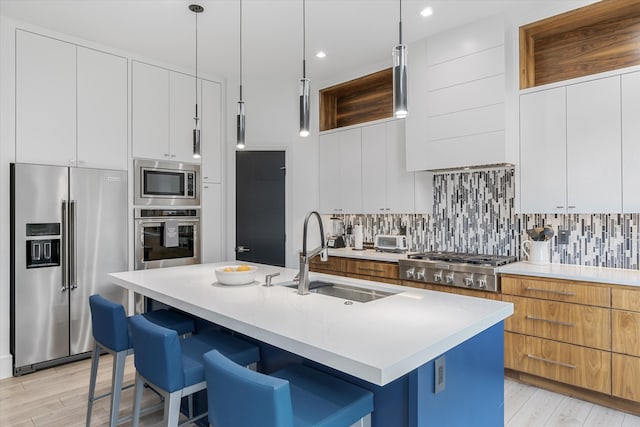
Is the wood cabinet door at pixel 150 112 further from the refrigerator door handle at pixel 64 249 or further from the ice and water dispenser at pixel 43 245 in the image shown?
the ice and water dispenser at pixel 43 245

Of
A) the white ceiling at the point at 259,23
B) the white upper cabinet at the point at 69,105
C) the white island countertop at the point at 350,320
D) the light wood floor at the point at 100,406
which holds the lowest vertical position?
the light wood floor at the point at 100,406

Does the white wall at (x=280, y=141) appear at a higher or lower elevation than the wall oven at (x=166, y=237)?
higher

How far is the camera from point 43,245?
10.9 ft

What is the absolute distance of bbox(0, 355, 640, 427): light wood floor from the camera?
249 cm

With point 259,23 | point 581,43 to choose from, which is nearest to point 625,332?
point 581,43

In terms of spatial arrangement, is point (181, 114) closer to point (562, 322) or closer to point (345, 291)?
point (345, 291)

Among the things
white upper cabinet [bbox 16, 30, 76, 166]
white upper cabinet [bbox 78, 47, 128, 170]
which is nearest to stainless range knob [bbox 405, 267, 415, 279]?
white upper cabinet [bbox 78, 47, 128, 170]

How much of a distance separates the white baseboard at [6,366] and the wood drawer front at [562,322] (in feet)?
13.3

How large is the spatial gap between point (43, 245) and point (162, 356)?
2458mm

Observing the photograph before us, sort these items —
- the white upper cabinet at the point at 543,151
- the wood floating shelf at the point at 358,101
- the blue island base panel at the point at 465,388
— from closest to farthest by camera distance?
the blue island base panel at the point at 465,388, the white upper cabinet at the point at 543,151, the wood floating shelf at the point at 358,101

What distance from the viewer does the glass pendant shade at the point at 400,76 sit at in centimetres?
165

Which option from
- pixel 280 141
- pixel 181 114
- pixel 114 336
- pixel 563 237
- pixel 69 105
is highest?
pixel 181 114

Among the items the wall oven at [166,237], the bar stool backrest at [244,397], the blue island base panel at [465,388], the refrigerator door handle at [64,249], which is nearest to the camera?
the bar stool backrest at [244,397]

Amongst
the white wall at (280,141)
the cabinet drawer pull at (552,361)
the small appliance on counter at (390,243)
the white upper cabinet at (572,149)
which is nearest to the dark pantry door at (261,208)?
the white wall at (280,141)
